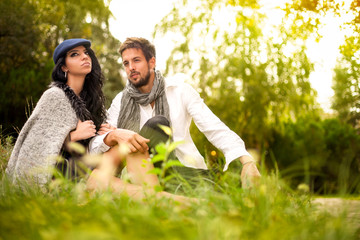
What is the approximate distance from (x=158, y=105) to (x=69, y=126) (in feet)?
2.75

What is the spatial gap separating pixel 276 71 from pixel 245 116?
130 centimetres

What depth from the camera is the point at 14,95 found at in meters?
7.60

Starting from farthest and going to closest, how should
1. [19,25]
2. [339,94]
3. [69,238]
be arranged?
1. [339,94]
2. [19,25]
3. [69,238]

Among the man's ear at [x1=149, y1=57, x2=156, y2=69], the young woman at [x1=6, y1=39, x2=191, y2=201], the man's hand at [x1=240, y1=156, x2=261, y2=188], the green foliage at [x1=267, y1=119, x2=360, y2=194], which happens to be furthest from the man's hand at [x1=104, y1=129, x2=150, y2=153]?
the green foliage at [x1=267, y1=119, x2=360, y2=194]

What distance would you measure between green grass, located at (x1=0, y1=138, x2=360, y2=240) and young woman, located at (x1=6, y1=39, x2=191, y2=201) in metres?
0.45

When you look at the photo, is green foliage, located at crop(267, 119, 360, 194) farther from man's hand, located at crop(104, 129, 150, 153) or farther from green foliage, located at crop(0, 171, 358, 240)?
green foliage, located at crop(0, 171, 358, 240)

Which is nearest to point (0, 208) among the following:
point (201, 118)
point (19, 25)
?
point (201, 118)

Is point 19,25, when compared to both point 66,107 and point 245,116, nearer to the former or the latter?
point 245,116

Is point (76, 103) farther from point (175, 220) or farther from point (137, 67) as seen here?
point (175, 220)

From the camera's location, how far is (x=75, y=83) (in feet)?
10.5

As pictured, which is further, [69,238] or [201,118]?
[201,118]

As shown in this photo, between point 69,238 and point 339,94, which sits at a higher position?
point 339,94

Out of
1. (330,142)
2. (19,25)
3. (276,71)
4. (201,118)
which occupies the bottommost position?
(330,142)

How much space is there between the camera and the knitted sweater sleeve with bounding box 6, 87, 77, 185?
8.39 ft
